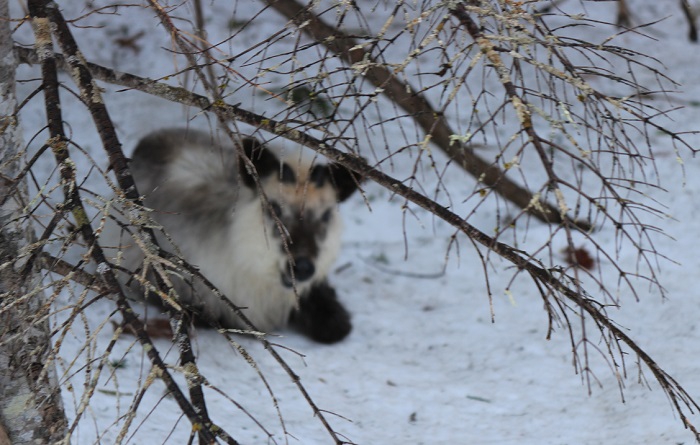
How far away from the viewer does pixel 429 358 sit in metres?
4.43

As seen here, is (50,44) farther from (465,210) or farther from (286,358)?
(465,210)

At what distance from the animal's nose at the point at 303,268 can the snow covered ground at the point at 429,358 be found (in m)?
0.44

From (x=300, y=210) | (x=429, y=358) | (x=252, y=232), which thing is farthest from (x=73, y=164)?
(x=429, y=358)

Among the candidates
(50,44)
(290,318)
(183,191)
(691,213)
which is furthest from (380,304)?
(50,44)

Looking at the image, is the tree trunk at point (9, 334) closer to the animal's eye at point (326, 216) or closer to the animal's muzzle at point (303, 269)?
the animal's muzzle at point (303, 269)

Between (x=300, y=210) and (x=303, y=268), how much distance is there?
0.28m

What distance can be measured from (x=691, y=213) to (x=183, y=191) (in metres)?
3.15

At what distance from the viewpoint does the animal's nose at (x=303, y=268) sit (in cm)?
414

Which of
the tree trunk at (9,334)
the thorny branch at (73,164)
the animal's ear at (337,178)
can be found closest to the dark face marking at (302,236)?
the animal's ear at (337,178)

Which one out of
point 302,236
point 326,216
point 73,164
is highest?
point 326,216

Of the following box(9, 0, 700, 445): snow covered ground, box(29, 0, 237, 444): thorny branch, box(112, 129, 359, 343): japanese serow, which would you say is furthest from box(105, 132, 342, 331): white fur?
box(29, 0, 237, 444): thorny branch

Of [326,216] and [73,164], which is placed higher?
[326,216]

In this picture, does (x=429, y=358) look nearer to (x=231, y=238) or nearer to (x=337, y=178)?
(x=337, y=178)

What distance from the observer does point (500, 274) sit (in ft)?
17.1
